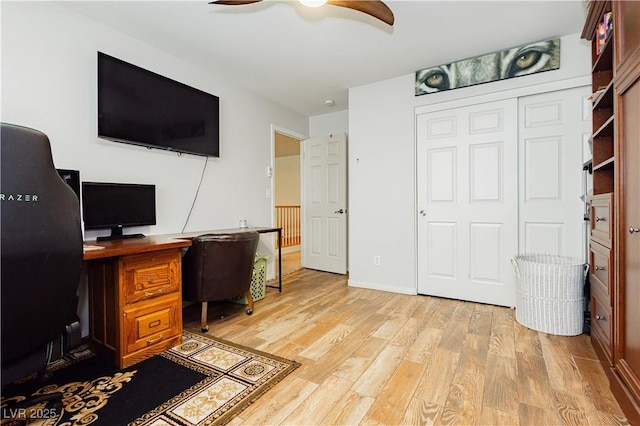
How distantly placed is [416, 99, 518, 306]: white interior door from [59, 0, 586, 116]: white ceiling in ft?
2.05

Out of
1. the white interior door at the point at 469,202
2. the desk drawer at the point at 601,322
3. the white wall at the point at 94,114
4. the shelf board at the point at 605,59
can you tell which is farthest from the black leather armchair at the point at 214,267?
the shelf board at the point at 605,59

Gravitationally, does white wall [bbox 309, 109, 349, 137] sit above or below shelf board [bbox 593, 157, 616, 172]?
above

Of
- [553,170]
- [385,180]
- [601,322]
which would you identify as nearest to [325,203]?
[385,180]

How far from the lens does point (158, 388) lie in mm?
1623

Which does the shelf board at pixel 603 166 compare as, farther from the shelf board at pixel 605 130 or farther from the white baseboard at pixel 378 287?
the white baseboard at pixel 378 287

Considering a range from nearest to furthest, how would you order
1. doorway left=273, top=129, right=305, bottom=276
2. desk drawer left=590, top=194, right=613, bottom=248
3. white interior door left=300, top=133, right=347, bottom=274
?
desk drawer left=590, top=194, right=613, bottom=248 < white interior door left=300, top=133, right=347, bottom=274 < doorway left=273, top=129, right=305, bottom=276

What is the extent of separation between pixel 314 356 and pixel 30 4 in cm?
297

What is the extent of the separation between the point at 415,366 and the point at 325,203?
291 cm

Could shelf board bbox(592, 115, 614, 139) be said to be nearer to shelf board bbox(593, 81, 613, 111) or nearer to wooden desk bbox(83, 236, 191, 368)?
shelf board bbox(593, 81, 613, 111)

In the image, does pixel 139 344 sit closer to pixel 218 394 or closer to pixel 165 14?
pixel 218 394

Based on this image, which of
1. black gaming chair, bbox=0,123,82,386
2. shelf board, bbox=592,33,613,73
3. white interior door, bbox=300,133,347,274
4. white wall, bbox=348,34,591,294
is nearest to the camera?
black gaming chair, bbox=0,123,82,386

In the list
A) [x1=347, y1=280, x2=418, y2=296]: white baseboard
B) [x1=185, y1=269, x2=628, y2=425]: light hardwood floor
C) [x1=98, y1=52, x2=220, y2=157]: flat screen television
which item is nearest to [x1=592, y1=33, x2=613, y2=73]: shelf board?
[x1=185, y1=269, x2=628, y2=425]: light hardwood floor

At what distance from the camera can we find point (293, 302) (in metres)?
3.08

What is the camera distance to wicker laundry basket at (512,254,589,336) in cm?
222
